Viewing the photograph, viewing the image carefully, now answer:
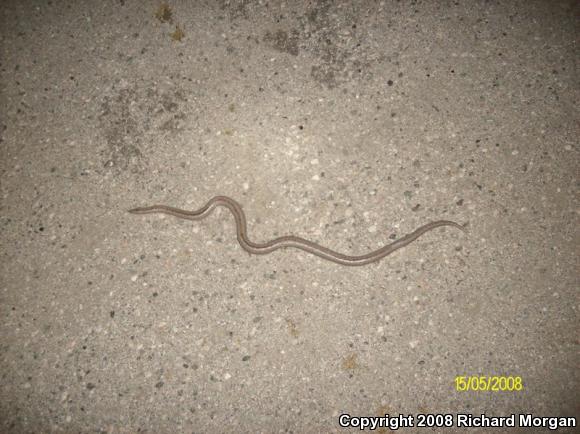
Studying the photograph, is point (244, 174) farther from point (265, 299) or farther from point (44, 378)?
point (44, 378)

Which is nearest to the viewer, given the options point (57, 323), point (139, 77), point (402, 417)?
point (402, 417)

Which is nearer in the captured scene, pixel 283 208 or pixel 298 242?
pixel 298 242

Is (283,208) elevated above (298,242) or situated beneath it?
elevated above

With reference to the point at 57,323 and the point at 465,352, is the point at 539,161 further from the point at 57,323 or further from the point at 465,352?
the point at 57,323

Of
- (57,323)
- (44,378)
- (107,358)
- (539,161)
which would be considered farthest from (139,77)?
(539,161)

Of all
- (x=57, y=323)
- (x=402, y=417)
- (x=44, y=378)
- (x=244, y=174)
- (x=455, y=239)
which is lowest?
(x=402, y=417)

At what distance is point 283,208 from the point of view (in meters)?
2.86

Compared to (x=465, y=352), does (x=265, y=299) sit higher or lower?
higher

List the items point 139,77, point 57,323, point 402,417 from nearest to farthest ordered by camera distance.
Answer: point 402,417 < point 57,323 < point 139,77

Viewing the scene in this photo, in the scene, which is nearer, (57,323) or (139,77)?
(57,323)

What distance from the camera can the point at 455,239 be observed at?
2785mm

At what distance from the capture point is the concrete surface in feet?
8.82

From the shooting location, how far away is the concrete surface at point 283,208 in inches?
106

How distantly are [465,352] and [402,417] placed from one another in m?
0.78
